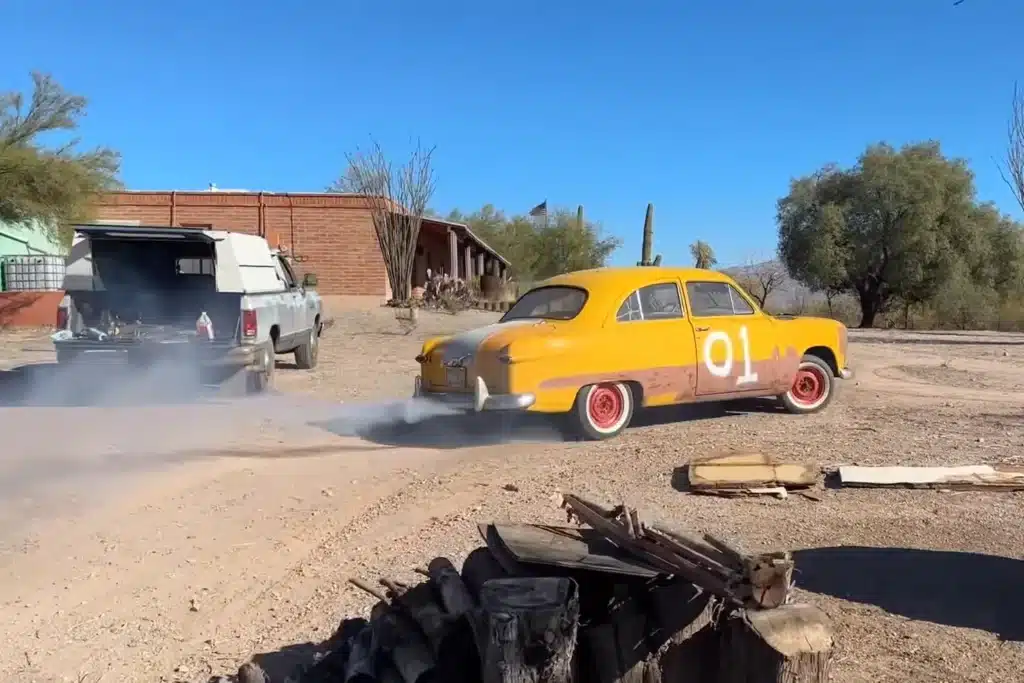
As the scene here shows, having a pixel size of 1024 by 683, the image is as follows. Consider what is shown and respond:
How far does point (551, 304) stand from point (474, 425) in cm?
149

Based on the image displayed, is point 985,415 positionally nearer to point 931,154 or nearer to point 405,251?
point 405,251

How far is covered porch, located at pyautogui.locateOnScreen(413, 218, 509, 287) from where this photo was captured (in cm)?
2996

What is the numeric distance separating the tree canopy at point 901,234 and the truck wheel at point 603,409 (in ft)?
86.7

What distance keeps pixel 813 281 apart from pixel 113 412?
29.1 meters

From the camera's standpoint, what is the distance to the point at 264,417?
991 centimetres

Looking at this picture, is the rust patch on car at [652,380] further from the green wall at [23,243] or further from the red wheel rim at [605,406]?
the green wall at [23,243]

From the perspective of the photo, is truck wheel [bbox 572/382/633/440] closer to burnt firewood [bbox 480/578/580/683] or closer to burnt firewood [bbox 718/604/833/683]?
burnt firewood [bbox 480/578/580/683]

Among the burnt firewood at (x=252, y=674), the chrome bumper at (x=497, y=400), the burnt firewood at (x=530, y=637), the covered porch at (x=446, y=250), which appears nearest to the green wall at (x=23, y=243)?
the covered porch at (x=446, y=250)

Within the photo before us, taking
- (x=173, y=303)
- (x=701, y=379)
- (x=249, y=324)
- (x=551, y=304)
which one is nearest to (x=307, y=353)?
(x=173, y=303)

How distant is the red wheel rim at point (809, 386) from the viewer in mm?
9891

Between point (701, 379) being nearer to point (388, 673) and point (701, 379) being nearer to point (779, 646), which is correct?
point (388, 673)

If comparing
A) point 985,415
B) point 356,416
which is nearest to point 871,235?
point 985,415

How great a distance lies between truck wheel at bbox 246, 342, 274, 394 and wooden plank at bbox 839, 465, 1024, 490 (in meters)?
6.79

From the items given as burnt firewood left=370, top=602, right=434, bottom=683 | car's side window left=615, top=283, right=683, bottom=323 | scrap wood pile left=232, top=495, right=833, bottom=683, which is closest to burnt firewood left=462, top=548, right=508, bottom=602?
scrap wood pile left=232, top=495, right=833, bottom=683
